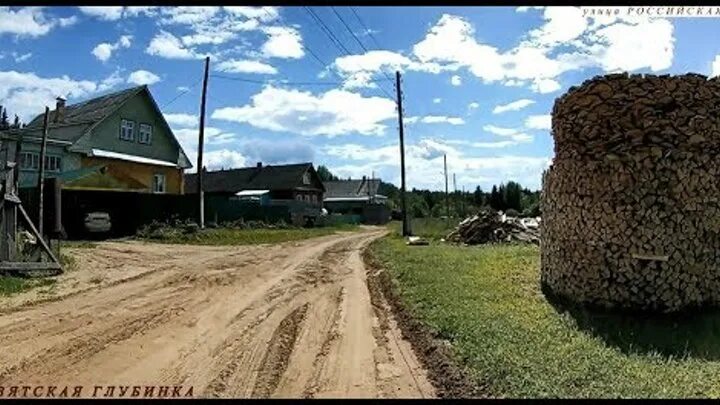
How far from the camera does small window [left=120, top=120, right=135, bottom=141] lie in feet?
95.3

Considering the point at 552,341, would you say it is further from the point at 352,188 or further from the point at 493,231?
the point at 352,188

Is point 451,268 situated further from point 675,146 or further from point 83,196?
point 83,196

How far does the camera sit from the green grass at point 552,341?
17.7 feet

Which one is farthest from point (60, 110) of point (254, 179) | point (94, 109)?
point (254, 179)

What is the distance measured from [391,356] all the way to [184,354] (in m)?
2.29

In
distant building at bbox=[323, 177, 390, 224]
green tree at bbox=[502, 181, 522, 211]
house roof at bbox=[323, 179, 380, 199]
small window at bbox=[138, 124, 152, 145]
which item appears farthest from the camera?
house roof at bbox=[323, 179, 380, 199]

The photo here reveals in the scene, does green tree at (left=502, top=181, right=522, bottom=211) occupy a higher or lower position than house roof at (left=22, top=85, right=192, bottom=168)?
lower

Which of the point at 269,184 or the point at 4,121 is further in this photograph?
the point at 269,184

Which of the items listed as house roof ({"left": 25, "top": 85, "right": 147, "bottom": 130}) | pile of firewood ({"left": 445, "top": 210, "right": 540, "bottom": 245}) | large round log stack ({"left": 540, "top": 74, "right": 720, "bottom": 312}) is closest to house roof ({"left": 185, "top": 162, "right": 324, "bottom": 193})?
house roof ({"left": 25, "top": 85, "right": 147, "bottom": 130})

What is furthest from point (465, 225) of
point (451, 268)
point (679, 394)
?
point (679, 394)

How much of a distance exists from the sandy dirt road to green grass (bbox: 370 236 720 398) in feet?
2.42

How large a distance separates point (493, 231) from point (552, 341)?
16.4m

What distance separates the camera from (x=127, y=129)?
29.5 meters

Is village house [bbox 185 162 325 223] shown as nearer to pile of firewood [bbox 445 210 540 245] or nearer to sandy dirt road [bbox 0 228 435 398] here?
pile of firewood [bbox 445 210 540 245]
